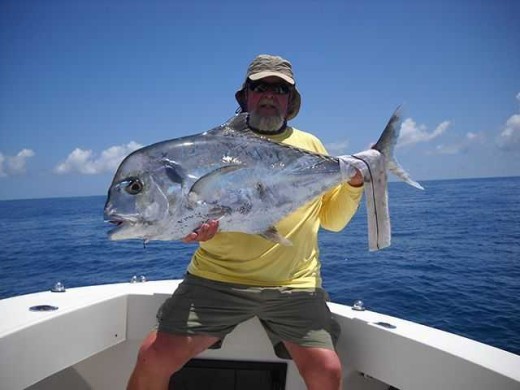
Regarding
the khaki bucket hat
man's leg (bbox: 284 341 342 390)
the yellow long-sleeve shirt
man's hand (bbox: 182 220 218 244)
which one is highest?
the khaki bucket hat

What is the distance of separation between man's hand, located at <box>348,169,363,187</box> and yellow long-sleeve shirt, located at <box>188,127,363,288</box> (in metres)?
0.03

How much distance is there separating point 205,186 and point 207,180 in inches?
1.5

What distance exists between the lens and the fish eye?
6.33ft

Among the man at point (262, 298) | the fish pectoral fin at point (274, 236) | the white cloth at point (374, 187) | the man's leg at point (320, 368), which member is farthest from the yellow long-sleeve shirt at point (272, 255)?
the man's leg at point (320, 368)

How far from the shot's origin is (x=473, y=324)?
21.7 ft

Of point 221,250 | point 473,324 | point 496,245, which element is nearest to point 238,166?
point 221,250

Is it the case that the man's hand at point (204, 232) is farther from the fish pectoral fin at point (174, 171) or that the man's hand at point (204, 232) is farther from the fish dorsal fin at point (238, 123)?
the fish dorsal fin at point (238, 123)

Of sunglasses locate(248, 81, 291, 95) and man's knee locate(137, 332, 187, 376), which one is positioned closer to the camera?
man's knee locate(137, 332, 187, 376)

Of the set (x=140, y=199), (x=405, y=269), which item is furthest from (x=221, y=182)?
(x=405, y=269)

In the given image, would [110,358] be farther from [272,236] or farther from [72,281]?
[72,281]

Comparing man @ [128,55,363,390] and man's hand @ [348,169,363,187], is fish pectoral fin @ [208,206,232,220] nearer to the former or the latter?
man @ [128,55,363,390]

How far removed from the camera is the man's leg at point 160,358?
2236 millimetres

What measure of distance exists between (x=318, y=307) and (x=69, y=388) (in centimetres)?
193

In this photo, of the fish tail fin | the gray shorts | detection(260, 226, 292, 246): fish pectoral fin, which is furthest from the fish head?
the fish tail fin
